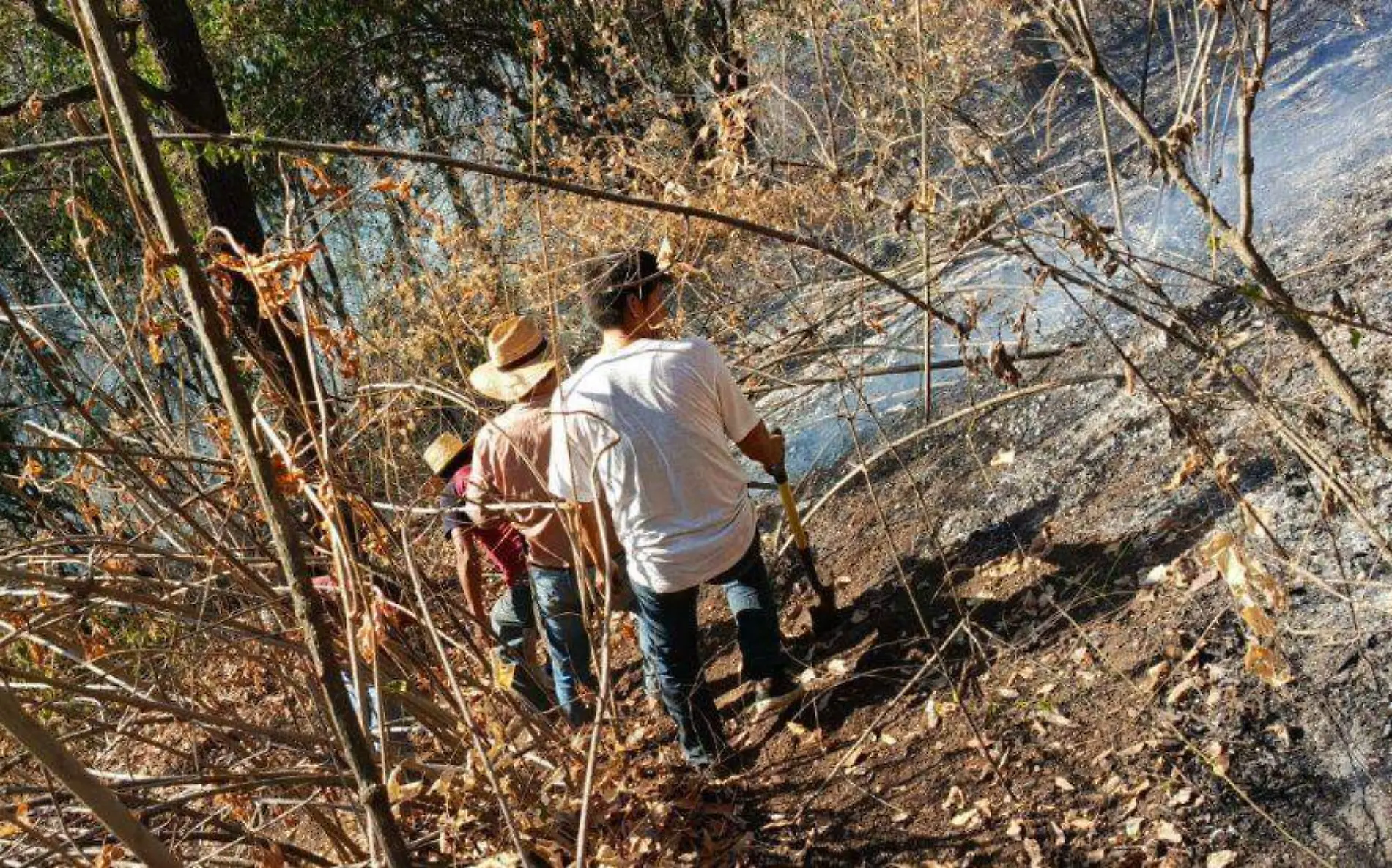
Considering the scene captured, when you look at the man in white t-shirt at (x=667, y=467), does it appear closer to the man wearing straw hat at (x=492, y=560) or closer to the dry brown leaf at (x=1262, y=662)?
the man wearing straw hat at (x=492, y=560)

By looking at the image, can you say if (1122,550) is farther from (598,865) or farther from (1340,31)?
(1340,31)

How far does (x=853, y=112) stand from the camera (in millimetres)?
5531

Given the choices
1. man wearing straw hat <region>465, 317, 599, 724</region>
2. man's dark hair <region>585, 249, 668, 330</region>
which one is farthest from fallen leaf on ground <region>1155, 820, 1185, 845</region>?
man's dark hair <region>585, 249, 668, 330</region>

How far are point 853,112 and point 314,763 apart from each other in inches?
150

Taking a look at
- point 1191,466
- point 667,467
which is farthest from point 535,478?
point 1191,466

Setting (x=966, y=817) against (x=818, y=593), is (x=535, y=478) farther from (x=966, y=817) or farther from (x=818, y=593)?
(x=966, y=817)

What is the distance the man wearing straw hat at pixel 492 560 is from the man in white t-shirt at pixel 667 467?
0.64 m

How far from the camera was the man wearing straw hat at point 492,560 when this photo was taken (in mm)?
4324

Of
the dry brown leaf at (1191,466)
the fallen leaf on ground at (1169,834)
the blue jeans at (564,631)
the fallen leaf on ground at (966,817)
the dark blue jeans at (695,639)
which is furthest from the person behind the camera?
the blue jeans at (564,631)

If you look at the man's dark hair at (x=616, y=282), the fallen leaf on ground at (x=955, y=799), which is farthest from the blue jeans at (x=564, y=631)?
the fallen leaf on ground at (x=955, y=799)

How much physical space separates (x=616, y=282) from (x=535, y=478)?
679 mm

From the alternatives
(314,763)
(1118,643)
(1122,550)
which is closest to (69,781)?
(314,763)

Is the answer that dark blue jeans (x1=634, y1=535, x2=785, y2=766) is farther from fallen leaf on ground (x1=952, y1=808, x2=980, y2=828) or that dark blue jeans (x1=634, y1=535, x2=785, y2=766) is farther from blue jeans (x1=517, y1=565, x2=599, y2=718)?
fallen leaf on ground (x1=952, y1=808, x2=980, y2=828)

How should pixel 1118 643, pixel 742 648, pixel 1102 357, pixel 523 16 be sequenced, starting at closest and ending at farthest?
pixel 1118 643
pixel 742 648
pixel 1102 357
pixel 523 16
